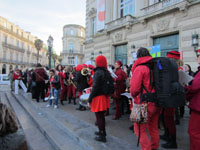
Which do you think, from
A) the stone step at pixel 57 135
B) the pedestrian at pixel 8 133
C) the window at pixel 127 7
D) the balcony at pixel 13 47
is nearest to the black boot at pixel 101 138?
the stone step at pixel 57 135

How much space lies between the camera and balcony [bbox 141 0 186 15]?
9133 mm

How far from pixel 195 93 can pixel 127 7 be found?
13.5 m

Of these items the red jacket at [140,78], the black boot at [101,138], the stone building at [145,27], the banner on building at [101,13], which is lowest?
the black boot at [101,138]

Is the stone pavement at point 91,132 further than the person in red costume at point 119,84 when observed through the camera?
No

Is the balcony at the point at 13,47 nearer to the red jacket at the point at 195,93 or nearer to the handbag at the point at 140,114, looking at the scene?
the handbag at the point at 140,114

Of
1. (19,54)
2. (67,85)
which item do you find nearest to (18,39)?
(19,54)

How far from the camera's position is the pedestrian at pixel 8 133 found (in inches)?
50.7

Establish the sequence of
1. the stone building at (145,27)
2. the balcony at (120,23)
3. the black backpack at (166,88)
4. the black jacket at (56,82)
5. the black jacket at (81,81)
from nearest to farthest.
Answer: the black backpack at (166,88), the black jacket at (81,81), the black jacket at (56,82), the stone building at (145,27), the balcony at (120,23)

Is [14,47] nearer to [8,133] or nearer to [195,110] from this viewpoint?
[8,133]

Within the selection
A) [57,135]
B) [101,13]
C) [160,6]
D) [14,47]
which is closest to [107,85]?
[57,135]

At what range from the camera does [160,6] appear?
10.0 meters

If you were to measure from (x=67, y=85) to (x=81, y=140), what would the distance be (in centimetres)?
451

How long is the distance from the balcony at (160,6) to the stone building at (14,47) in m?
46.4

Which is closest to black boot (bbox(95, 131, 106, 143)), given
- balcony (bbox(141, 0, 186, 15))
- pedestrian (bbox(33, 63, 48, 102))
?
pedestrian (bbox(33, 63, 48, 102))
